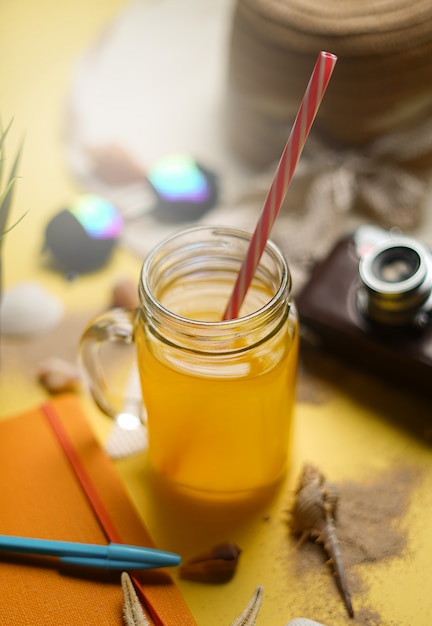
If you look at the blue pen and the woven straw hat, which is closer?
the blue pen

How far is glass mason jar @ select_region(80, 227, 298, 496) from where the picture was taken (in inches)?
22.2

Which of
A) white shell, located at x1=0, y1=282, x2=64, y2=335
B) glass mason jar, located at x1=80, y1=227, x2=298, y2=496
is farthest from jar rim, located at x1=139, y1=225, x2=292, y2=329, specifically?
white shell, located at x1=0, y1=282, x2=64, y2=335

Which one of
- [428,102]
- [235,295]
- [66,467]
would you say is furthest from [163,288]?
[428,102]

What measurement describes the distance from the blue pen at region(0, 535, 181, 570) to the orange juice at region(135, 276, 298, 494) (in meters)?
0.09

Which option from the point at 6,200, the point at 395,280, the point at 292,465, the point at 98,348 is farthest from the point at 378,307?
the point at 6,200

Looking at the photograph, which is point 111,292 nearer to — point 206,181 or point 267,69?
point 206,181

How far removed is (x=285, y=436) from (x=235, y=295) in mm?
157

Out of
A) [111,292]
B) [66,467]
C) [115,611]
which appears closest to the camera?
[115,611]

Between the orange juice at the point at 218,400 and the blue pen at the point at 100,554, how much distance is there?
87 millimetres

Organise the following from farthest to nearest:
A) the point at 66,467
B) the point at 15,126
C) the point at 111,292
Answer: the point at 15,126 < the point at 111,292 < the point at 66,467

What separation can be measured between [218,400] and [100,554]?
0.17 meters

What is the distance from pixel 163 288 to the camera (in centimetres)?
64

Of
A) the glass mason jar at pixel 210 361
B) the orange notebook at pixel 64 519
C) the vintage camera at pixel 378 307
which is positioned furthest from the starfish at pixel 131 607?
the vintage camera at pixel 378 307

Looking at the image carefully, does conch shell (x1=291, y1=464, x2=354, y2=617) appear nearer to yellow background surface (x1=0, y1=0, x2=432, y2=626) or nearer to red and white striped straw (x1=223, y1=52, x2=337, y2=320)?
yellow background surface (x1=0, y1=0, x2=432, y2=626)
